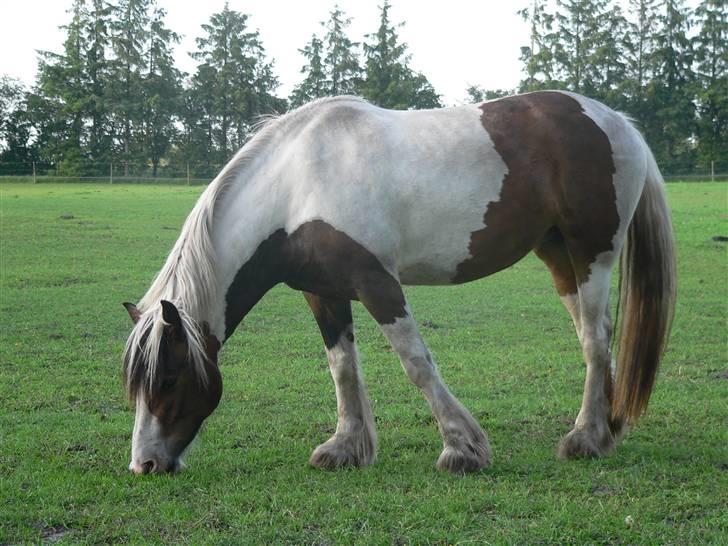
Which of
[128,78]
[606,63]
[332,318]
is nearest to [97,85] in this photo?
[128,78]

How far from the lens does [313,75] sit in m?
44.5

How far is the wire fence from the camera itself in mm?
35066

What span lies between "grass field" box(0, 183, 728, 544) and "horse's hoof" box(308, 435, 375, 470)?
0.11m

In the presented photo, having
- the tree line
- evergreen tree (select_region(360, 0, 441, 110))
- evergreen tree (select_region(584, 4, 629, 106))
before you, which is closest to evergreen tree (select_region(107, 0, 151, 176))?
the tree line

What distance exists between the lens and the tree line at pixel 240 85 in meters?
40.6

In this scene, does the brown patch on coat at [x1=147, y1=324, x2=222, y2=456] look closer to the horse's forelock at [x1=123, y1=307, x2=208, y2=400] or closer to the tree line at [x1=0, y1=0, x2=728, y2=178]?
the horse's forelock at [x1=123, y1=307, x2=208, y2=400]

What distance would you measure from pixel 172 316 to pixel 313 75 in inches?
1655

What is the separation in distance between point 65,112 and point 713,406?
44.3 m

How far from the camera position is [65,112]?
44469 millimetres

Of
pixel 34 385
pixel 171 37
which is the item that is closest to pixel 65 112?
pixel 171 37

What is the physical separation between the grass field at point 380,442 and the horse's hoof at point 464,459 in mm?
91

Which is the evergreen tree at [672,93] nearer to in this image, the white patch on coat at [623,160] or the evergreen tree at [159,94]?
the evergreen tree at [159,94]

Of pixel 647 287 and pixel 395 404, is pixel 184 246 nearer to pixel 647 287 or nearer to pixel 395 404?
pixel 395 404

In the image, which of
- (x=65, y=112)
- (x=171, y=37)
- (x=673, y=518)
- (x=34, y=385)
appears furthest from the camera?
(x=171, y=37)
